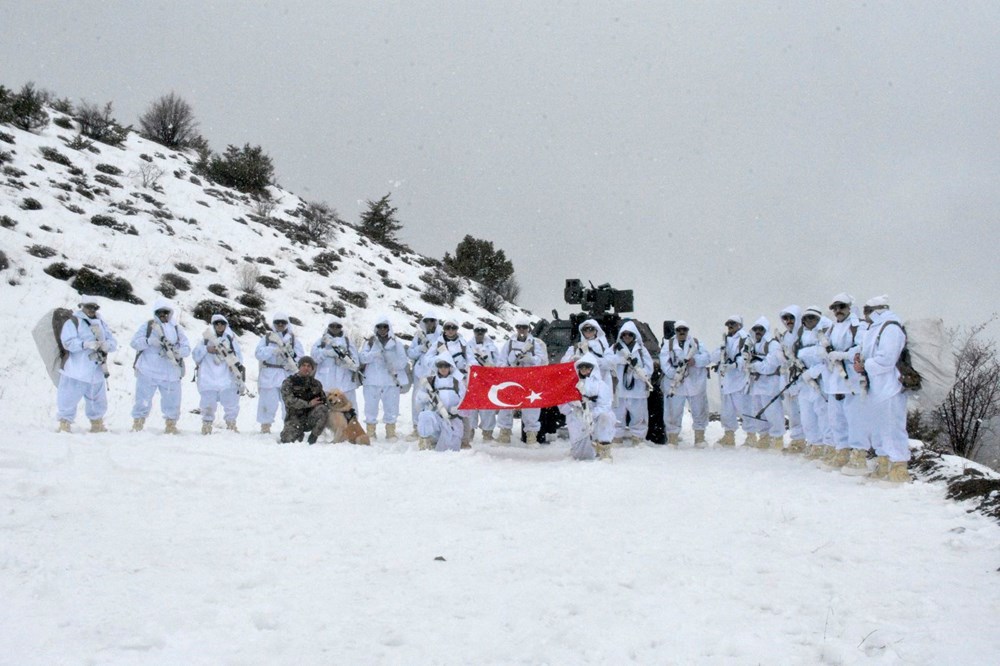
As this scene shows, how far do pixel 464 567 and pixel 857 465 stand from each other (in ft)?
21.0

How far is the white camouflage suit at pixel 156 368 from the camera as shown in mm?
11102

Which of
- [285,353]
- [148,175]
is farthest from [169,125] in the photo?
[285,353]

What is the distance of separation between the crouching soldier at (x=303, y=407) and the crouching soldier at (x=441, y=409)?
4.90ft

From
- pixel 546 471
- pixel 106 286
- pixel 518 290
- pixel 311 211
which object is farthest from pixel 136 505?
pixel 518 290

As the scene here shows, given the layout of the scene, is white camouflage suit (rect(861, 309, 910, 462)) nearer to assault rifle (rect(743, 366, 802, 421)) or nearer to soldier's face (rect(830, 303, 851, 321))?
soldier's face (rect(830, 303, 851, 321))

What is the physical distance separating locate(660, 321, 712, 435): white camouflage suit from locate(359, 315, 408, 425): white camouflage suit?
15.8ft

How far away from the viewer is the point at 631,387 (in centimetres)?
1241

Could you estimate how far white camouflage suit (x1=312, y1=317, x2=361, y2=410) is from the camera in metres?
12.4

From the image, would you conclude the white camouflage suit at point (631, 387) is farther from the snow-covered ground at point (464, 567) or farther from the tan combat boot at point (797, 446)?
the snow-covered ground at point (464, 567)

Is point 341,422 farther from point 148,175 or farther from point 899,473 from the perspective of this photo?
point 148,175

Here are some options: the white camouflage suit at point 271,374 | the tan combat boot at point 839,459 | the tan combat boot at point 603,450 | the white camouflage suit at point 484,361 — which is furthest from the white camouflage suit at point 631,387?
the white camouflage suit at point 271,374

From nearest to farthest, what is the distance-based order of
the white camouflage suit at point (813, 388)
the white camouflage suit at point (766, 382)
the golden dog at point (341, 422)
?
the white camouflage suit at point (813, 388), the golden dog at point (341, 422), the white camouflage suit at point (766, 382)

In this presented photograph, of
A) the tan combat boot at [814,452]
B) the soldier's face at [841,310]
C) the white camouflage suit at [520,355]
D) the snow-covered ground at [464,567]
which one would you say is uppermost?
the soldier's face at [841,310]

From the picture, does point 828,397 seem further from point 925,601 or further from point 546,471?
point 925,601
